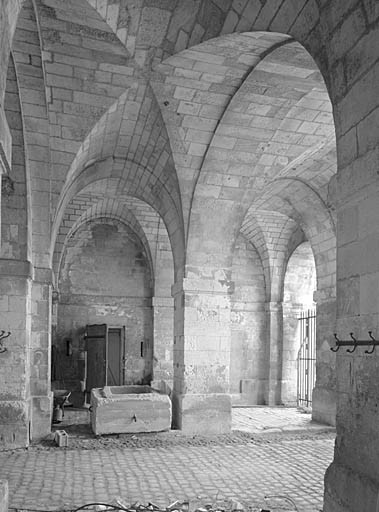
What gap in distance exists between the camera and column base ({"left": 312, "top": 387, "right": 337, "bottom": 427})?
10.1m

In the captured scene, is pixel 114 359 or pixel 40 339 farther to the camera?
pixel 114 359

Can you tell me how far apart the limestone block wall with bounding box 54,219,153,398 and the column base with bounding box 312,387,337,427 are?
236 inches

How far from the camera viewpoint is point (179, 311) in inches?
385

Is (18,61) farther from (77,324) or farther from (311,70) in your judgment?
(77,324)

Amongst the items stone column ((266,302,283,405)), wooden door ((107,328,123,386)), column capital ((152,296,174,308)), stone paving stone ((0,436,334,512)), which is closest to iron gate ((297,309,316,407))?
stone column ((266,302,283,405))

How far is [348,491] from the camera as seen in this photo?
11.9ft

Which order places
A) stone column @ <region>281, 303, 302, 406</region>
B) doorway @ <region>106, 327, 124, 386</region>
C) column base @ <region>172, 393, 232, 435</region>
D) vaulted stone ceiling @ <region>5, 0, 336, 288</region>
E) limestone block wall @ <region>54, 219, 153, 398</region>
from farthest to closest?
stone column @ <region>281, 303, 302, 406</region>, limestone block wall @ <region>54, 219, 153, 398</region>, doorway @ <region>106, 327, 124, 386</region>, column base @ <region>172, 393, 232, 435</region>, vaulted stone ceiling @ <region>5, 0, 336, 288</region>

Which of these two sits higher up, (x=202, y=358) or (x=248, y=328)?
(x=248, y=328)

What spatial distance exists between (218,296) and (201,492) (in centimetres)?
445

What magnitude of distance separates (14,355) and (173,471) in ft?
9.86

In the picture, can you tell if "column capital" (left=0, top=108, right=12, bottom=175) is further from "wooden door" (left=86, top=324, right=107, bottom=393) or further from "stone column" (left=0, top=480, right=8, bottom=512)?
"wooden door" (left=86, top=324, right=107, bottom=393)

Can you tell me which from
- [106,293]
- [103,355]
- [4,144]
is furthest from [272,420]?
[4,144]

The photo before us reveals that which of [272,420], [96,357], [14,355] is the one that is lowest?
[272,420]

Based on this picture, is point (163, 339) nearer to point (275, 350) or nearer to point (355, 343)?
point (275, 350)
